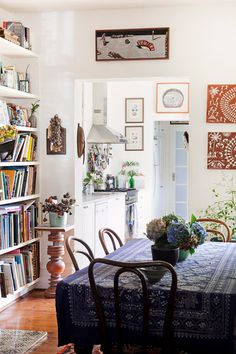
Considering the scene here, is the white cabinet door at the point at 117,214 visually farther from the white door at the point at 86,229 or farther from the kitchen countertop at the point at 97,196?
the white door at the point at 86,229

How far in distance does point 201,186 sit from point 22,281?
1.99m

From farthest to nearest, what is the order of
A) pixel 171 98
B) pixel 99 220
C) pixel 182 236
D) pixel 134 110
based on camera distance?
1. pixel 134 110
2. pixel 171 98
3. pixel 99 220
4. pixel 182 236

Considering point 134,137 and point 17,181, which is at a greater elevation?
point 134,137

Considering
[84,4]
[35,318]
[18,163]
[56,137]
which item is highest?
[84,4]

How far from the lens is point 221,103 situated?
18.0 ft

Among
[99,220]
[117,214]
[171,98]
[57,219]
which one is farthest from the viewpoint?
[171,98]

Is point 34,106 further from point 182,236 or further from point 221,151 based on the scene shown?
point 182,236

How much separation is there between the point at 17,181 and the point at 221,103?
2121 millimetres

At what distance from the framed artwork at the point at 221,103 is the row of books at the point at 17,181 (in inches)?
73.9

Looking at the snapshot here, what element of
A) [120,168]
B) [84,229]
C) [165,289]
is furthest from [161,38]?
[120,168]

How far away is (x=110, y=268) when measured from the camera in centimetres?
325

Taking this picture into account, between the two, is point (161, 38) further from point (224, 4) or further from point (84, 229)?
point (84, 229)

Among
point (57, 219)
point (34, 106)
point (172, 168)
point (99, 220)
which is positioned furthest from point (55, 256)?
point (172, 168)

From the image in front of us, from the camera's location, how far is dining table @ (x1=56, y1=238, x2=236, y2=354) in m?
2.67
